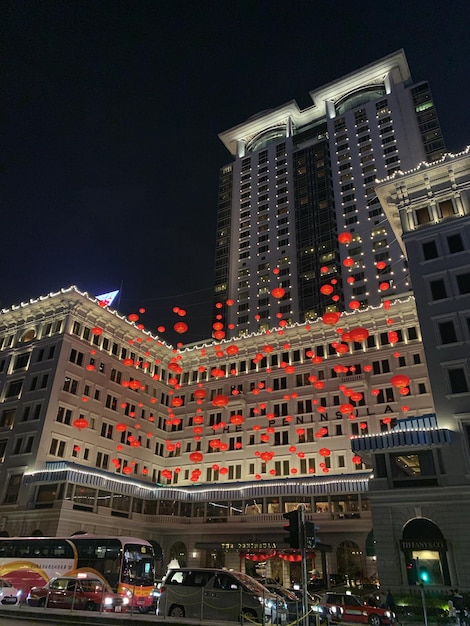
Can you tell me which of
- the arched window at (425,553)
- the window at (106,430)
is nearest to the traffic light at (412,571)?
the arched window at (425,553)

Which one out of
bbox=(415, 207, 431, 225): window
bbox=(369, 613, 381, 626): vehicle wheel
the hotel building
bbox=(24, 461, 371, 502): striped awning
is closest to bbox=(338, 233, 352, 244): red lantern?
the hotel building

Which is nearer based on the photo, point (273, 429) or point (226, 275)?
point (273, 429)

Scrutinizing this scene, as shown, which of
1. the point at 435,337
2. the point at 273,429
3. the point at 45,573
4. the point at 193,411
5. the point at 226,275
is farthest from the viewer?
the point at 226,275

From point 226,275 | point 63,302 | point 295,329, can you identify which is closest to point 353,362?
point 295,329

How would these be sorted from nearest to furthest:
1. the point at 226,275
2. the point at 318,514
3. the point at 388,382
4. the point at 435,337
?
the point at 435,337, the point at 318,514, the point at 388,382, the point at 226,275

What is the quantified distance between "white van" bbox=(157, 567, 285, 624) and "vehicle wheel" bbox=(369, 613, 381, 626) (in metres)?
4.13

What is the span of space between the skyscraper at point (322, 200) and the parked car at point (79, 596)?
173ft

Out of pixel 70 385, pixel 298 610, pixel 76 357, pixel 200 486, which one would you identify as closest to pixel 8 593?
pixel 298 610

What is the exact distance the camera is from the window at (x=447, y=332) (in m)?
29.1

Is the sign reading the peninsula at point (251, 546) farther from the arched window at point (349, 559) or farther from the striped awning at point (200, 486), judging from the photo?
the arched window at point (349, 559)

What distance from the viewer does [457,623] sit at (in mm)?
16578

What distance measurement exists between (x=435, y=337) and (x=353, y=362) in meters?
18.3

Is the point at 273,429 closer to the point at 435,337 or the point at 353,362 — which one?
the point at 353,362

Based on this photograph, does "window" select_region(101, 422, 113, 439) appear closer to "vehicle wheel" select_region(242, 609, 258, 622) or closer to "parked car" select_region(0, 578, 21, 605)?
"parked car" select_region(0, 578, 21, 605)
